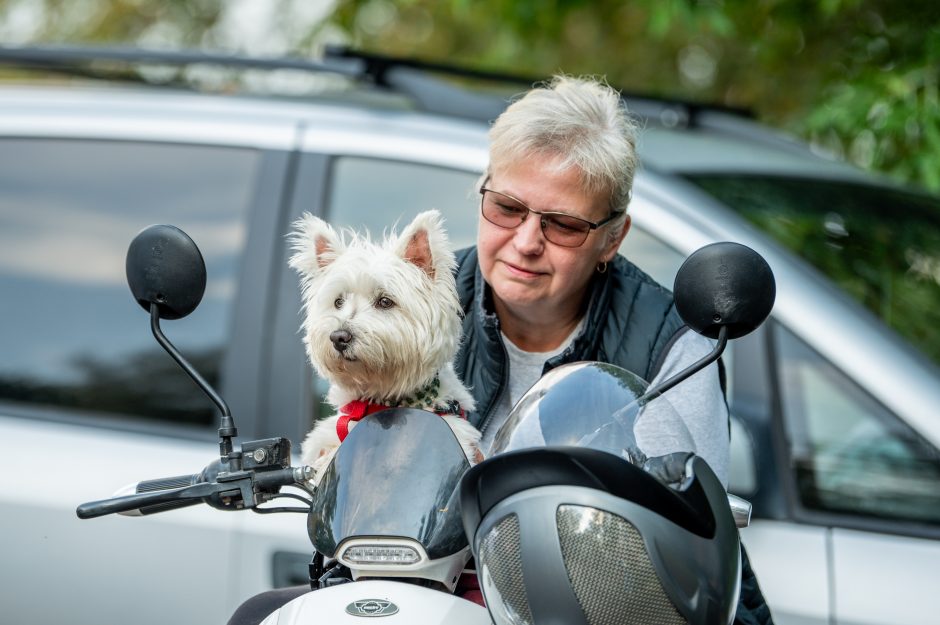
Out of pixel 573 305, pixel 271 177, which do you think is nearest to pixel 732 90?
pixel 271 177

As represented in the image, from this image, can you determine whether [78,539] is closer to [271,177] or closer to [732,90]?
[271,177]

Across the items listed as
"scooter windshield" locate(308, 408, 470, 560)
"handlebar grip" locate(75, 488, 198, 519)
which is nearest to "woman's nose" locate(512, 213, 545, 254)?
"scooter windshield" locate(308, 408, 470, 560)

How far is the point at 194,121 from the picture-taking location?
3.20m

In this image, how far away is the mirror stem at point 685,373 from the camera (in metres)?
1.47

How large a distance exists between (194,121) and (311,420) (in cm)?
96

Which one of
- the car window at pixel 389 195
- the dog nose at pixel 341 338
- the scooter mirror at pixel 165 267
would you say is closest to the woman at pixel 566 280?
the dog nose at pixel 341 338

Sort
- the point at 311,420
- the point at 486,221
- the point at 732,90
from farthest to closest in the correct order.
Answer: the point at 732,90 < the point at 311,420 < the point at 486,221

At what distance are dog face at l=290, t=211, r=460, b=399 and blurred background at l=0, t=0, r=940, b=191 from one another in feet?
8.38

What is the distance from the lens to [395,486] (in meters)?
1.57

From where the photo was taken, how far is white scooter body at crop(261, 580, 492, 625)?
58.7 inches

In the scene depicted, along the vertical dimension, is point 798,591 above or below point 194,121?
below

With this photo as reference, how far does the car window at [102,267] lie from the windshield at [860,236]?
1.30 m

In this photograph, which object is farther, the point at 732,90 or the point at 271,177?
the point at 732,90

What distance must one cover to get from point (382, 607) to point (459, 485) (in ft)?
0.62
